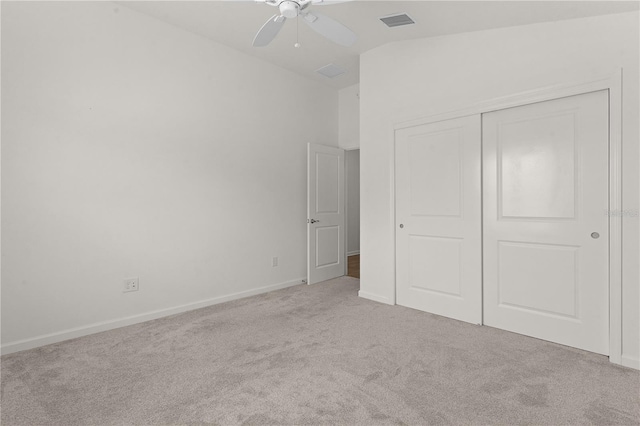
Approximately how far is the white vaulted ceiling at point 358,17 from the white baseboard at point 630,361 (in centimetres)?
246

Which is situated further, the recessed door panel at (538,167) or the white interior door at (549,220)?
the recessed door panel at (538,167)

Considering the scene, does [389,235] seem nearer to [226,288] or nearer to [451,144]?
[451,144]

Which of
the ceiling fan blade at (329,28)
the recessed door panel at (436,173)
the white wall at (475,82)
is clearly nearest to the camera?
the ceiling fan blade at (329,28)

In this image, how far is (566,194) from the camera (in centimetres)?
264

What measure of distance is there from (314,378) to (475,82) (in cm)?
294

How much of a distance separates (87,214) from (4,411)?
1.57 m

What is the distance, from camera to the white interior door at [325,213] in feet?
15.5

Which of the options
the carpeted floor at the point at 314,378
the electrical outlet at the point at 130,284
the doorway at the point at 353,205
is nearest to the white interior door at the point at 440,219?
the carpeted floor at the point at 314,378

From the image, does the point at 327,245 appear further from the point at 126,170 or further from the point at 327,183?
the point at 126,170

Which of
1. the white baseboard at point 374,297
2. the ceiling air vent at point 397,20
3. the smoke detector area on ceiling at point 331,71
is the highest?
the smoke detector area on ceiling at point 331,71

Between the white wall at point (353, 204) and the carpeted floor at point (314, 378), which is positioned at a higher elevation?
the white wall at point (353, 204)

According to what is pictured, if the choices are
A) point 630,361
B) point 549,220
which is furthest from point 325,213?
point 630,361

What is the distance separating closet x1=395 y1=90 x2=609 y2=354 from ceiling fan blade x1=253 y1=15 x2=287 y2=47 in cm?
182

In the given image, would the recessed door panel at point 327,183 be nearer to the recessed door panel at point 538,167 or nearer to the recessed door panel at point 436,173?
the recessed door panel at point 436,173
